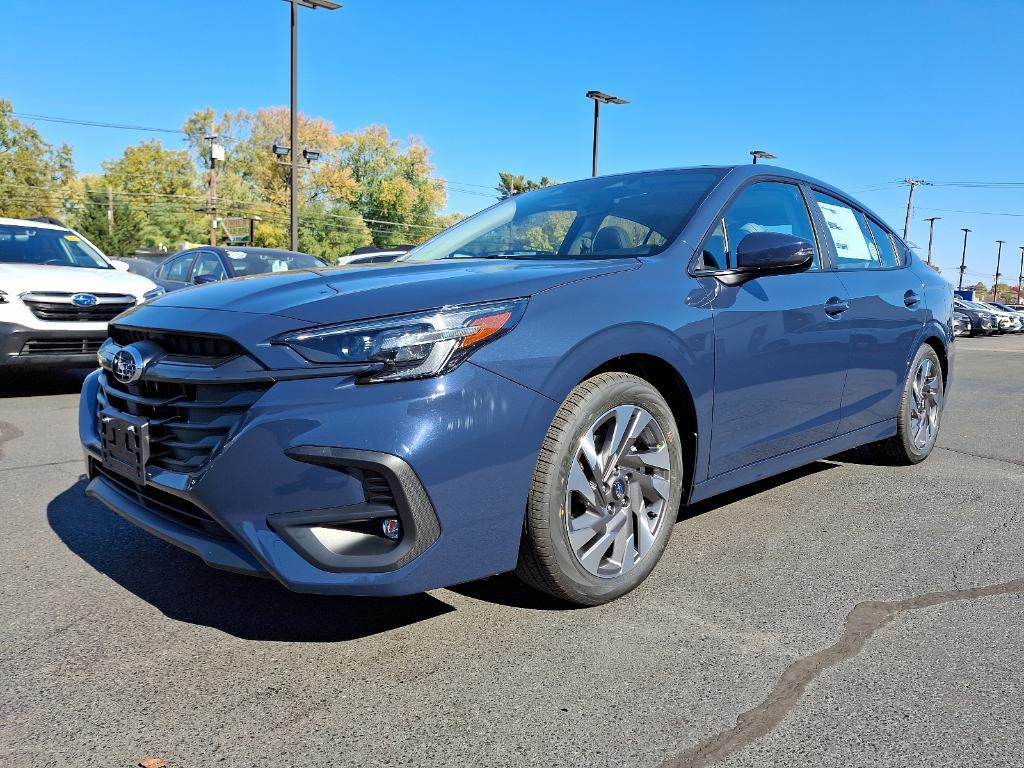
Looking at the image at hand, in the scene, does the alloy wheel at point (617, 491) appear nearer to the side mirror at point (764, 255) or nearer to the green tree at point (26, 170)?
the side mirror at point (764, 255)

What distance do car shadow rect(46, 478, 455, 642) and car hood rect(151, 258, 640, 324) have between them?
2.96 ft

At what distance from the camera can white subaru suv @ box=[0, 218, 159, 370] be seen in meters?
6.70

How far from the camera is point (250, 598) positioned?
9.18ft

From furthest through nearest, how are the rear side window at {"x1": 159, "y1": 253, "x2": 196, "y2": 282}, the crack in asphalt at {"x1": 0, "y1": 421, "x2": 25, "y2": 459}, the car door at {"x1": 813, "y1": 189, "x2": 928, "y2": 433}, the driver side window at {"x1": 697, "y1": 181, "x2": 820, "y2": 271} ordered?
the rear side window at {"x1": 159, "y1": 253, "x2": 196, "y2": 282} < the crack in asphalt at {"x1": 0, "y1": 421, "x2": 25, "y2": 459} < the car door at {"x1": 813, "y1": 189, "x2": 928, "y2": 433} < the driver side window at {"x1": 697, "y1": 181, "x2": 820, "y2": 271}

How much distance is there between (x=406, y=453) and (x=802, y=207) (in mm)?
2608

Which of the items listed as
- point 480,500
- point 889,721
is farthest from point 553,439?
point 889,721

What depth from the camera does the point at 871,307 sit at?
13.4 feet

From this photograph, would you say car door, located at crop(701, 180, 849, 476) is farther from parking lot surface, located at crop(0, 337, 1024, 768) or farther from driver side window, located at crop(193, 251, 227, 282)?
driver side window, located at crop(193, 251, 227, 282)

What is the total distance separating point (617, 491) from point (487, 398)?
671 millimetres

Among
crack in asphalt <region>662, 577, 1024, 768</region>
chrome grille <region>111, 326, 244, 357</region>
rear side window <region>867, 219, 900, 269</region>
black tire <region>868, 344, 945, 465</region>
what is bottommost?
crack in asphalt <region>662, 577, 1024, 768</region>

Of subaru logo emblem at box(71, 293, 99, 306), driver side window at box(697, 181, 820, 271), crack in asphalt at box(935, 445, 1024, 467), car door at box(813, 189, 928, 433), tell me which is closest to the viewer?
driver side window at box(697, 181, 820, 271)

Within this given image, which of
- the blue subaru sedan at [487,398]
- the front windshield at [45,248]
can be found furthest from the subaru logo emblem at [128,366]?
the front windshield at [45,248]

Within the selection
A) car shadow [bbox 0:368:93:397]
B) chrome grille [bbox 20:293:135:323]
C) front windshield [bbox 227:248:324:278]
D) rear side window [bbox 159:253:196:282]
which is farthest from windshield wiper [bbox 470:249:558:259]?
rear side window [bbox 159:253:196:282]

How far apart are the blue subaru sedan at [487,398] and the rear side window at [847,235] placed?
41 centimetres
